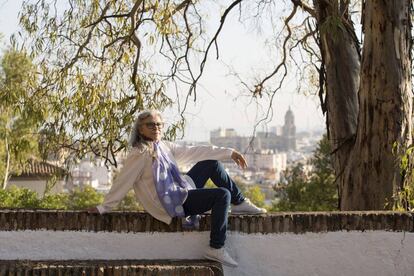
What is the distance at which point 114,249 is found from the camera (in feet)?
15.7

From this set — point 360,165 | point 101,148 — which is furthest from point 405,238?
point 101,148

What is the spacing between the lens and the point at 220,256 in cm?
462

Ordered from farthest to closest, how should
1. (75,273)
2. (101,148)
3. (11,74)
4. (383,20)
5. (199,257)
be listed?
1. (11,74)
2. (101,148)
3. (383,20)
4. (199,257)
5. (75,273)

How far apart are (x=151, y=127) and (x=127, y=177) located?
342 millimetres

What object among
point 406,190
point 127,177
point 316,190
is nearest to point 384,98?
point 406,190

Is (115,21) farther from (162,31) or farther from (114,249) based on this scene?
(114,249)

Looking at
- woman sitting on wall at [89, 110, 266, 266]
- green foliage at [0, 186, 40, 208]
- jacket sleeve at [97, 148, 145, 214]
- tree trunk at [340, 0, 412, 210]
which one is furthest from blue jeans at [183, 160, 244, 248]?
green foliage at [0, 186, 40, 208]

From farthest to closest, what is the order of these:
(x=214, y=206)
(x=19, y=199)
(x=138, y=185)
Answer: (x=19, y=199) → (x=138, y=185) → (x=214, y=206)

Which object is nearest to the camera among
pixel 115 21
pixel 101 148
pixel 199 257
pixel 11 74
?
pixel 199 257

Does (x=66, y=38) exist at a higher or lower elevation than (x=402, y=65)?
higher

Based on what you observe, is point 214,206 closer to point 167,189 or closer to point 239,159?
point 167,189

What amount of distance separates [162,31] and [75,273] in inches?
219

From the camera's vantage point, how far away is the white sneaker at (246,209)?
4.91 m

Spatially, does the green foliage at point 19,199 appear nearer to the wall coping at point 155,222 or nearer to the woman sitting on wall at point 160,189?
the wall coping at point 155,222
